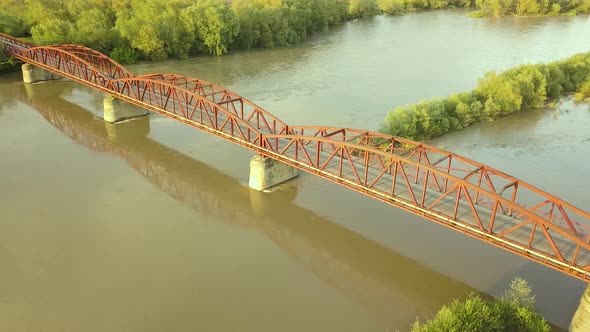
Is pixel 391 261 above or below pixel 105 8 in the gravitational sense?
below

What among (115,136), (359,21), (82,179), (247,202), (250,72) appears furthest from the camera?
(359,21)

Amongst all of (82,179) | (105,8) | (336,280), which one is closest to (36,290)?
(82,179)

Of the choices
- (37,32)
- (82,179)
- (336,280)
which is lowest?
(336,280)

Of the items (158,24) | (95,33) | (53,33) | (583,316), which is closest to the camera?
(583,316)

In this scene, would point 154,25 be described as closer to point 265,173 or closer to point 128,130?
point 128,130

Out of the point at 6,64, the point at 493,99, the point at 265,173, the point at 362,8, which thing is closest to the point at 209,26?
the point at 6,64

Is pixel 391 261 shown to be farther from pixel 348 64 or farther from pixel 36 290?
pixel 348 64
